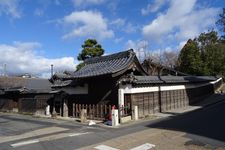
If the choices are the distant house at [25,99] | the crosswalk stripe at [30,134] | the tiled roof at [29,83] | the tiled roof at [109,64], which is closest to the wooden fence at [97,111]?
the tiled roof at [109,64]

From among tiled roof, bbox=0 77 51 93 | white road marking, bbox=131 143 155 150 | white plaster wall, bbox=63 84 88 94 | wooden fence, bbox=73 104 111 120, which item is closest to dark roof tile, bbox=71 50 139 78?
white plaster wall, bbox=63 84 88 94

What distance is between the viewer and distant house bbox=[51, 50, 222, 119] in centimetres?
1927

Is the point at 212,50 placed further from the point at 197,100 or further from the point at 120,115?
the point at 120,115

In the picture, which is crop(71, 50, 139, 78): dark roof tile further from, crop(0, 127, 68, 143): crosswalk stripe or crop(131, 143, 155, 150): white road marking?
crop(131, 143, 155, 150): white road marking

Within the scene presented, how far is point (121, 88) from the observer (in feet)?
62.6

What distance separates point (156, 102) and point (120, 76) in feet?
14.9

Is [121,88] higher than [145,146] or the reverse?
higher

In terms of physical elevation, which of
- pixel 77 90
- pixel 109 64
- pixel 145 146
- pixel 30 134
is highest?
pixel 109 64

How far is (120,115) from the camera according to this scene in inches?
698

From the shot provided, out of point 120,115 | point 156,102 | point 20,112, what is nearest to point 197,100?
point 156,102

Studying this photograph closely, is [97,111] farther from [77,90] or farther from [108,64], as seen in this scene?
[108,64]

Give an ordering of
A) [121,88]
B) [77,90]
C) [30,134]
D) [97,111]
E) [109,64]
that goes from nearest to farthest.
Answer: [30,134] < [121,88] < [97,111] < [109,64] < [77,90]

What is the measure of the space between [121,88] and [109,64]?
158 inches

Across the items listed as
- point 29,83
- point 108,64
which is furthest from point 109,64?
point 29,83
